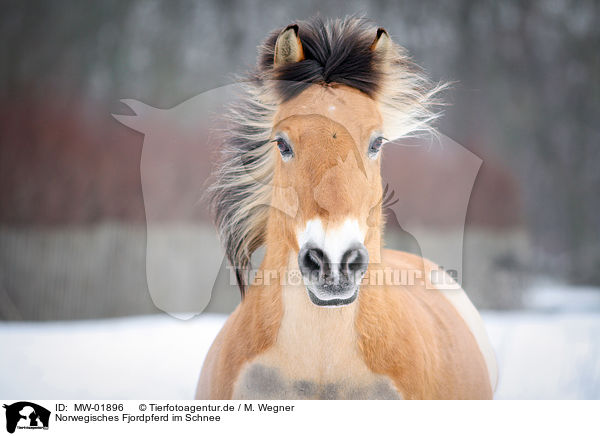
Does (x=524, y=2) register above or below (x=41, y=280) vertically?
above

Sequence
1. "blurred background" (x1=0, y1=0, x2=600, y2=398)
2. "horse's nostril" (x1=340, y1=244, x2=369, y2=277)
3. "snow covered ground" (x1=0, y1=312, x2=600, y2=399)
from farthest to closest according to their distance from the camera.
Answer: "blurred background" (x1=0, y1=0, x2=600, y2=398) → "snow covered ground" (x1=0, y1=312, x2=600, y2=399) → "horse's nostril" (x1=340, y1=244, x2=369, y2=277)

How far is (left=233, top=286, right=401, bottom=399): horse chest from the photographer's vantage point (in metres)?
1.14

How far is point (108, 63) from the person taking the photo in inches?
76.3

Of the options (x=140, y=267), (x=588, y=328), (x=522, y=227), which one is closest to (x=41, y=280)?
(x=140, y=267)

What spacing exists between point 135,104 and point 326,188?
3.32ft

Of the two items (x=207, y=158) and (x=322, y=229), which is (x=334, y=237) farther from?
(x=207, y=158)

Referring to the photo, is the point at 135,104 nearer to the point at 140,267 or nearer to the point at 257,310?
the point at 140,267

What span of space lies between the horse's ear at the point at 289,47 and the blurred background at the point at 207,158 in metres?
0.69

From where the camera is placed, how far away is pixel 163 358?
1.79 meters

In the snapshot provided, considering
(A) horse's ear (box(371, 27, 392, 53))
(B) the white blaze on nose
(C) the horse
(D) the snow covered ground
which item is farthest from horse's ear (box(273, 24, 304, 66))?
(D) the snow covered ground

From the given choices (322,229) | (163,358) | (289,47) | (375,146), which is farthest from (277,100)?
(163,358)
